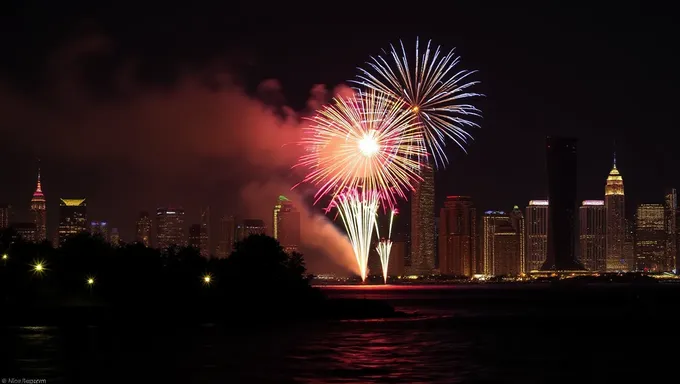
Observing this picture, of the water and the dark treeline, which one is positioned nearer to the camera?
the water

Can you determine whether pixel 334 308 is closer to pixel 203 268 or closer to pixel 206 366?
pixel 203 268

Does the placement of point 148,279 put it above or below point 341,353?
above

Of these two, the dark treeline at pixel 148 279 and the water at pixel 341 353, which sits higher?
the dark treeline at pixel 148 279

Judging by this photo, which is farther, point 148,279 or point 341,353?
point 148,279

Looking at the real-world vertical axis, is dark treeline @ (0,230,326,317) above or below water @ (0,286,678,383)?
above

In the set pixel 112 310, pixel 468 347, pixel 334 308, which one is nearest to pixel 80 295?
pixel 112 310
